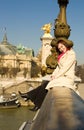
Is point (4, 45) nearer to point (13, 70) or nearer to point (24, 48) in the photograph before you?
point (24, 48)

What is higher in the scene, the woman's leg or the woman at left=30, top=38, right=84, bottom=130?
the woman at left=30, top=38, right=84, bottom=130

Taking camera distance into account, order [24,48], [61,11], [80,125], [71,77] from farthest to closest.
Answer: [24,48] → [61,11] → [71,77] → [80,125]

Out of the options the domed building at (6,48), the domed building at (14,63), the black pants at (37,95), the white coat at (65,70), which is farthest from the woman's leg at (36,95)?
the domed building at (6,48)

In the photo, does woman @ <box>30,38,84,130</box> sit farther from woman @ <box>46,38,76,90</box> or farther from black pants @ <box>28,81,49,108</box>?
black pants @ <box>28,81,49,108</box>

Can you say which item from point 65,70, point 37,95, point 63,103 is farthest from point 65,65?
point 63,103

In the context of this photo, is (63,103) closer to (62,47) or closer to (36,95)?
(62,47)

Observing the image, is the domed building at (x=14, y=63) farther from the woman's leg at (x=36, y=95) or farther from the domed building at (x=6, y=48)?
the woman's leg at (x=36, y=95)

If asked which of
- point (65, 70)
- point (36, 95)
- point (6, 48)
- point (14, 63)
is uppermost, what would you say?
point (6, 48)

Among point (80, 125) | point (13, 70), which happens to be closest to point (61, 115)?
point (80, 125)

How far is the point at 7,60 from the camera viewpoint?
6431cm

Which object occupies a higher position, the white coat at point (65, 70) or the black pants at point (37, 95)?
the white coat at point (65, 70)

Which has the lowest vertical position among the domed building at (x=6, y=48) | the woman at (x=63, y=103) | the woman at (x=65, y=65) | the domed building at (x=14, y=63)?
the woman at (x=63, y=103)

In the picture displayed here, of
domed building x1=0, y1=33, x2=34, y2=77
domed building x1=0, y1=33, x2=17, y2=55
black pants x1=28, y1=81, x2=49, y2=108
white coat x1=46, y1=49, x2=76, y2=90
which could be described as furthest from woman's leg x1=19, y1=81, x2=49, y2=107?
domed building x1=0, y1=33, x2=17, y2=55

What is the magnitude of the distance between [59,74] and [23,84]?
3206 centimetres
